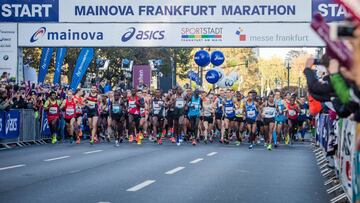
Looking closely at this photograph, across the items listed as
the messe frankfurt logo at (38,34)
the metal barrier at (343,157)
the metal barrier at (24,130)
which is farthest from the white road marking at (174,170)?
the messe frankfurt logo at (38,34)

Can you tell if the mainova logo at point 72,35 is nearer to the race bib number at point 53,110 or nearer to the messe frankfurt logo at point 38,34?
the messe frankfurt logo at point 38,34

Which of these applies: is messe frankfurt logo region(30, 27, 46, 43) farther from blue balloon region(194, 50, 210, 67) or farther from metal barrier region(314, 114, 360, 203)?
metal barrier region(314, 114, 360, 203)

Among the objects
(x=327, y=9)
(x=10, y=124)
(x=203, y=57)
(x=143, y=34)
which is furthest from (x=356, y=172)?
(x=203, y=57)

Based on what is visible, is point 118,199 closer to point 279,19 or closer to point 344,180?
point 344,180

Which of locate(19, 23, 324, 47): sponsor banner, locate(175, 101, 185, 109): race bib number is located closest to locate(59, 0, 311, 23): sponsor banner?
locate(19, 23, 324, 47): sponsor banner

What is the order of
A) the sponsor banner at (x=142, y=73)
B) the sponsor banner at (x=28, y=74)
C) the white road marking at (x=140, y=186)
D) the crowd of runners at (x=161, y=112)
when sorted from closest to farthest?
the white road marking at (x=140, y=186) → the crowd of runners at (x=161, y=112) → the sponsor banner at (x=28, y=74) → the sponsor banner at (x=142, y=73)

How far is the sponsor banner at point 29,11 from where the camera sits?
3017 cm

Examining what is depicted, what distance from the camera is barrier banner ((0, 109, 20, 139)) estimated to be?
22.2 metres

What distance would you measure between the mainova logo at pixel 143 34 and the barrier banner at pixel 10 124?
753 cm

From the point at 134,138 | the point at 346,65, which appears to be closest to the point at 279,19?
the point at 134,138

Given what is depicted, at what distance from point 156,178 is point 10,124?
11.3 m

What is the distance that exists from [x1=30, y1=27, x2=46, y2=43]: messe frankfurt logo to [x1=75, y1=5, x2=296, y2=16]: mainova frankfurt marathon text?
1.49m

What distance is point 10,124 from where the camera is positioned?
2278cm

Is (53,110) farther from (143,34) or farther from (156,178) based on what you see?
(156,178)
